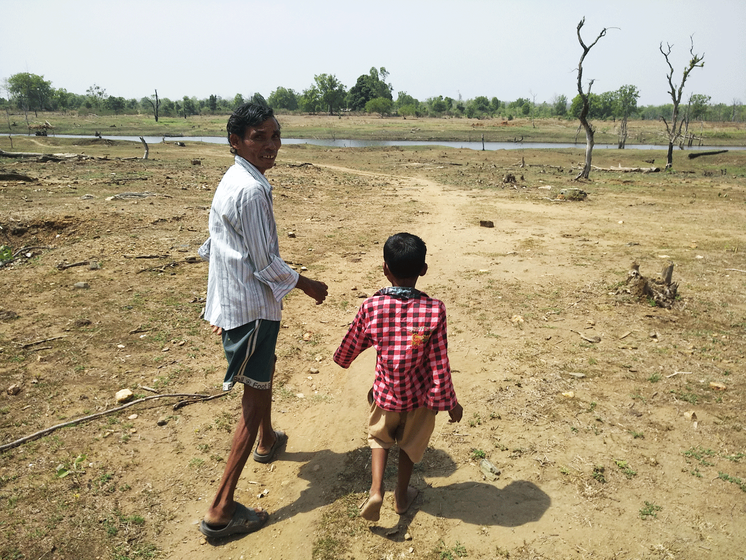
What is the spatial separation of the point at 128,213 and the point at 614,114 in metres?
75.3

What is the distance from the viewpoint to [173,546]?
8.08 feet

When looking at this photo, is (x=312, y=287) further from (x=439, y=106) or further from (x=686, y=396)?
(x=439, y=106)

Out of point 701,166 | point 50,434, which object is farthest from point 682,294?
point 701,166

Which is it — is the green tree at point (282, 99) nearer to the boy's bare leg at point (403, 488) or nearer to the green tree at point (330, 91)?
the green tree at point (330, 91)

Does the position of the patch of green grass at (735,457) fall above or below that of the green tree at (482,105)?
below

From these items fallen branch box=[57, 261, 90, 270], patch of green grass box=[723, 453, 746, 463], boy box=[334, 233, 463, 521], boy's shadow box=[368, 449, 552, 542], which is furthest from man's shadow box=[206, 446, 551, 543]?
fallen branch box=[57, 261, 90, 270]

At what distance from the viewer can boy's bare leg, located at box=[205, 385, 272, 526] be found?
2.44 m

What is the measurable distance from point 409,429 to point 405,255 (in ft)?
2.99

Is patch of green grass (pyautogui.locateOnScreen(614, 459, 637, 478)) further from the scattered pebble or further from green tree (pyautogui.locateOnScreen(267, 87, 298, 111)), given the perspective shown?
green tree (pyautogui.locateOnScreen(267, 87, 298, 111))

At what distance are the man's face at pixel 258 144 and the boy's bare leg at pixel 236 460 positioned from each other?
1217 millimetres

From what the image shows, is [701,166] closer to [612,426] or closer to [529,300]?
[529,300]

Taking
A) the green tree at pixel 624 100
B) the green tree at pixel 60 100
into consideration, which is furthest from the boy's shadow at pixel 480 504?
the green tree at pixel 60 100

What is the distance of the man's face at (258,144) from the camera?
2451mm

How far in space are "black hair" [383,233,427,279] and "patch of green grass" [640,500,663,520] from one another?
1823 millimetres
